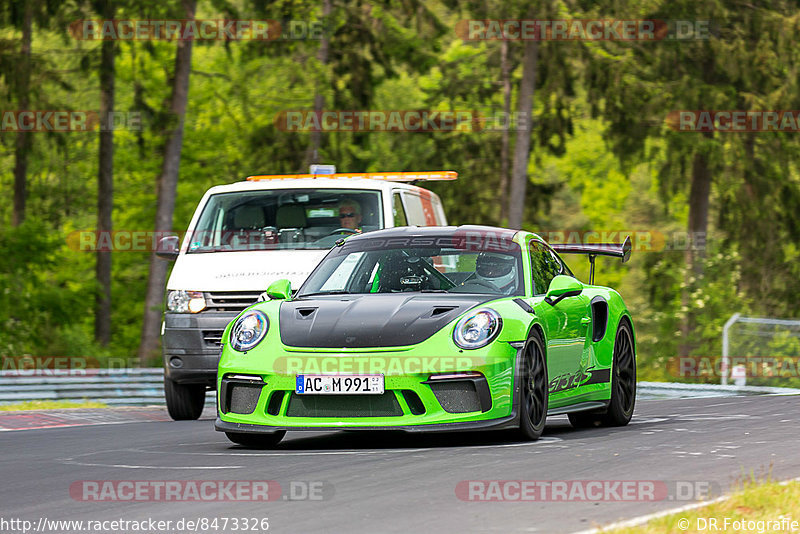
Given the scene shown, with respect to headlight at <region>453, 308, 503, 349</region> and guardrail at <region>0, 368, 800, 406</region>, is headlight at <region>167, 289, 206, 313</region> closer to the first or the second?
headlight at <region>453, 308, 503, 349</region>

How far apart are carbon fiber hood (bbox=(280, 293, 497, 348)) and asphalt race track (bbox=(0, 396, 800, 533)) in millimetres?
727

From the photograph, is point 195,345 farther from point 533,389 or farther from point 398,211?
point 533,389

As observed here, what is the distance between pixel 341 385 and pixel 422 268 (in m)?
1.69

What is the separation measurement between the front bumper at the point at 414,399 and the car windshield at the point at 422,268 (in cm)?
114

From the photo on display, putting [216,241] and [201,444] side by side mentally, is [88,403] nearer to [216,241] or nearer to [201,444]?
[216,241]

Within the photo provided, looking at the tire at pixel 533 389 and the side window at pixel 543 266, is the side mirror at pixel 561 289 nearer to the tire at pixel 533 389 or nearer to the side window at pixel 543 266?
the side window at pixel 543 266

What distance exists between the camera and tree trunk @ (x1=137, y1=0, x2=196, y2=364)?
1201 inches

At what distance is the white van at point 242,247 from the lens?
13.5 m

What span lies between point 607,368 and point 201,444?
3300 millimetres

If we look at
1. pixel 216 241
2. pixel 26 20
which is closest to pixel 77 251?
pixel 26 20

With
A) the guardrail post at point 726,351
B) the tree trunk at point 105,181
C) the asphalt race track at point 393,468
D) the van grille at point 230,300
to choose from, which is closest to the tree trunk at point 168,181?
the tree trunk at point 105,181

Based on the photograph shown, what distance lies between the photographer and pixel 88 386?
19.8 metres

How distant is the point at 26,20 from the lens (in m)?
33.9

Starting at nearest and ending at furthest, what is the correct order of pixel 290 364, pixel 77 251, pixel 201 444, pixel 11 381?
pixel 290 364
pixel 201 444
pixel 11 381
pixel 77 251
